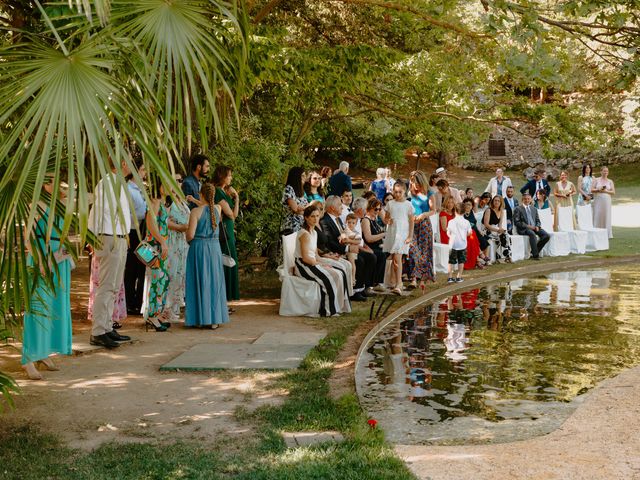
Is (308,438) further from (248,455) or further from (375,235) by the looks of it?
(375,235)

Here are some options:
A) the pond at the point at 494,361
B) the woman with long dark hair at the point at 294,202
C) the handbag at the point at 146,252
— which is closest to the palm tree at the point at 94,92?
the pond at the point at 494,361

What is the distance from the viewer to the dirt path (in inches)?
262

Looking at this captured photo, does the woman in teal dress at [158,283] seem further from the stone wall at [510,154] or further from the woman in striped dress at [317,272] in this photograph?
the stone wall at [510,154]

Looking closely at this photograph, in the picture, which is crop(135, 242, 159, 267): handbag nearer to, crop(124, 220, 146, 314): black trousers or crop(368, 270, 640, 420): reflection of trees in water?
crop(124, 220, 146, 314): black trousers

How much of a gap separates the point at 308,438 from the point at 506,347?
4.71 metres

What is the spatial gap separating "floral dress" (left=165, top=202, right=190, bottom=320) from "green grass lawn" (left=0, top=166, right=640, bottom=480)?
4.82 metres

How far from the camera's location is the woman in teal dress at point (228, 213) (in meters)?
11.8

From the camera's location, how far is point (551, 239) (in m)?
21.5

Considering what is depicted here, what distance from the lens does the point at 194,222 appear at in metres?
11.2

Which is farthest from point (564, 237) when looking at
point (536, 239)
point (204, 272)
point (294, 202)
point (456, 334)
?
point (204, 272)

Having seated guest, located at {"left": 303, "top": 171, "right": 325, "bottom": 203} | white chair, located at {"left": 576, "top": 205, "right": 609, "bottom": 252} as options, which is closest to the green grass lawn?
seated guest, located at {"left": 303, "top": 171, "right": 325, "bottom": 203}

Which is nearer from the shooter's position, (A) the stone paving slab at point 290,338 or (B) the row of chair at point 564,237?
(A) the stone paving slab at point 290,338

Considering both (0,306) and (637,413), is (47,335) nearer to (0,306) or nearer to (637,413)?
(0,306)

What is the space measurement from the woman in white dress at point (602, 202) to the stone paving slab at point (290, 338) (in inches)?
623
